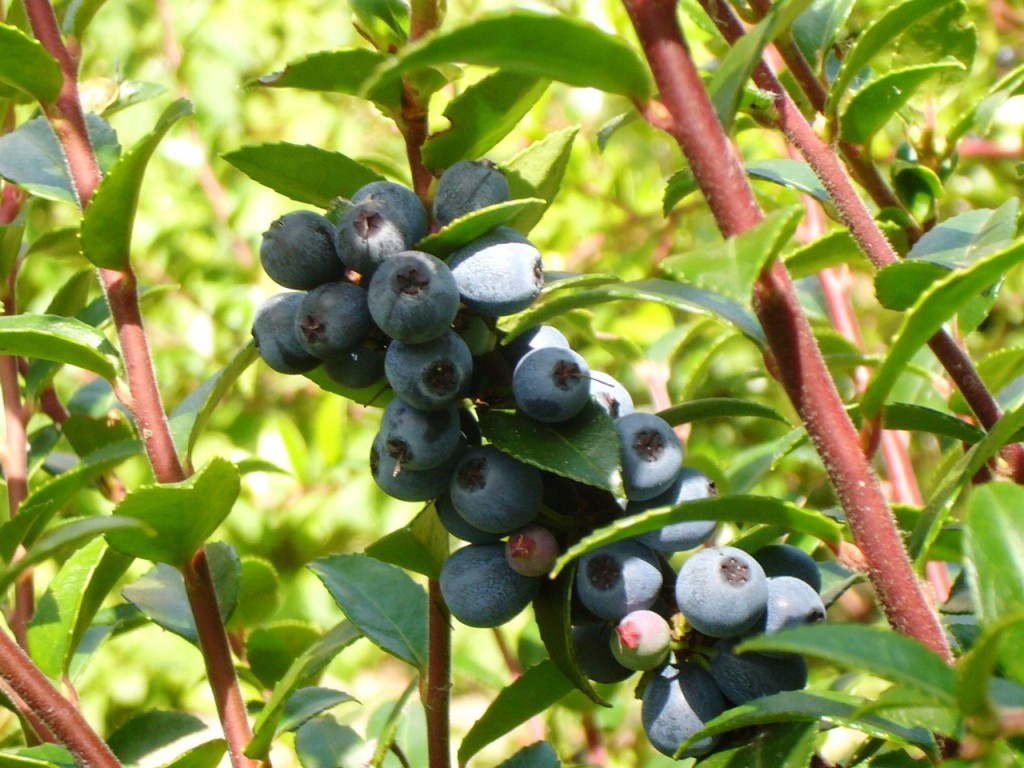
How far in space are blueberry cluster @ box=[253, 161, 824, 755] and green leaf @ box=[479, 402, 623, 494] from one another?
0.01m

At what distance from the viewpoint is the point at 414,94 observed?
0.93 m

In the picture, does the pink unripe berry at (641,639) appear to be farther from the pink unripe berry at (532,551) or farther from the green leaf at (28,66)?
the green leaf at (28,66)

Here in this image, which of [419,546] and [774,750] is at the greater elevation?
[419,546]

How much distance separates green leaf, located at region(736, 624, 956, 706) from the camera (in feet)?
2.04

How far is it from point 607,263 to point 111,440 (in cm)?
180

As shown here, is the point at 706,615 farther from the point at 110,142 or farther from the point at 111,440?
the point at 111,440

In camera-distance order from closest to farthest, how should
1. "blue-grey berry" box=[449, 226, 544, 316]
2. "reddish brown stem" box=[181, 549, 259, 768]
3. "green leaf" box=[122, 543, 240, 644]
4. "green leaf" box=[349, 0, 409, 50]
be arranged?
"blue-grey berry" box=[449, 226, 544, 316] → "green leaf" box=[349, 0, 409, 50] → "reddish brown stem" box=[181, 549, 259, 768] → "green leaf" box=[122, 543, 240, 644]

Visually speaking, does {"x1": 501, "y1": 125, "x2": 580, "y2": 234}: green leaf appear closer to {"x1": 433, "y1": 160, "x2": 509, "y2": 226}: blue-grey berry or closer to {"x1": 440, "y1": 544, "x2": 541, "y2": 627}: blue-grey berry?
{"x1": 433, "y1": 160, "x2": 509, "y2": 226}: blue-grey berry

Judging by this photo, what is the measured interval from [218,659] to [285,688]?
12 centimetres

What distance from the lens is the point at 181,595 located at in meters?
1.25

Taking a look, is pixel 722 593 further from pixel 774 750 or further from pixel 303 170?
pixel 303 170

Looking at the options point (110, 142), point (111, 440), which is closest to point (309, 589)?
point (111, 440)

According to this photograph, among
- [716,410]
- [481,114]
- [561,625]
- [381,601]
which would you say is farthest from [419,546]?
[481,114]

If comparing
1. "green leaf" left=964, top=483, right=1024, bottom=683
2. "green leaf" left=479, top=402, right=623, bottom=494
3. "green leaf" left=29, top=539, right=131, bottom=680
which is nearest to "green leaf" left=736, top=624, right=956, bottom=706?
"green leaf" left=964, top=483, right=1024, bottom=683
